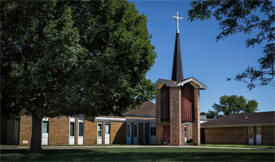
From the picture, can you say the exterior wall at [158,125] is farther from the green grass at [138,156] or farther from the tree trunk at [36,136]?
the tree trunk at [36,136]

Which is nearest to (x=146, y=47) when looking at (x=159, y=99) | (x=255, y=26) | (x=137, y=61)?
(x=137, y=61)

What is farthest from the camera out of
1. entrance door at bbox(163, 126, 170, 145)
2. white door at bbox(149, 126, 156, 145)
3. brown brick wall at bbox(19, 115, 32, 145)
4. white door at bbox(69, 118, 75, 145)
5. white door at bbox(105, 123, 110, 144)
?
white door at bbox(149, 126, 156, 145)

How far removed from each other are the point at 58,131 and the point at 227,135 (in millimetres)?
19669

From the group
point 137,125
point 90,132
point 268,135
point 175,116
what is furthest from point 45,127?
point 268,135

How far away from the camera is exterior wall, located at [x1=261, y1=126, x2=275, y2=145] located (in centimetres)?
3272

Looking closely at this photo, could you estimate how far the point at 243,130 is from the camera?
35.8 m

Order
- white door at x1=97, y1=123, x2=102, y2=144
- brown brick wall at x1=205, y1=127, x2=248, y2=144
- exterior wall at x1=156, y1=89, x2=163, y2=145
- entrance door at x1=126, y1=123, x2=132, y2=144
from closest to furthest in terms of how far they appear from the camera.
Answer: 1. white door at x1=97, y1=123, x2=102, y2=144
2. exterior wall at x1=156, y1=89, x2=163, y2=145
3. brown brick wall at x1=205, y1=127, x2=248, y2=144
4. entrance door at x1=126, y1=123, x2=132, y2=144

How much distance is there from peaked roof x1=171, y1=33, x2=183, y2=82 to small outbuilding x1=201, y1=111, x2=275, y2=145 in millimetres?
7992

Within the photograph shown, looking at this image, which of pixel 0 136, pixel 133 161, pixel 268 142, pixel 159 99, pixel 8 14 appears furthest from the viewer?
pixel 159 99

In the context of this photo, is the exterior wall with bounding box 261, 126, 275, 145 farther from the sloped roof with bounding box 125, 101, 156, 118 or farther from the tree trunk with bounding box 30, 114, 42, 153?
the tree trunk with bounding box 30, 114, 42, 153

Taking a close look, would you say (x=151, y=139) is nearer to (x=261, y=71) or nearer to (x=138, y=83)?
(x=138, y=83)

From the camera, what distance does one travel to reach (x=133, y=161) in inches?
500

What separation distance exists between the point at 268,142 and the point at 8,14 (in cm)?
2858

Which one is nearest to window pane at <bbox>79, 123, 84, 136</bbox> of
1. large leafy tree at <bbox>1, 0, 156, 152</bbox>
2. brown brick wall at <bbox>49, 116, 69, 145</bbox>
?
brown brick wall at <bbox>49, 116, 69, 145</bbox>
